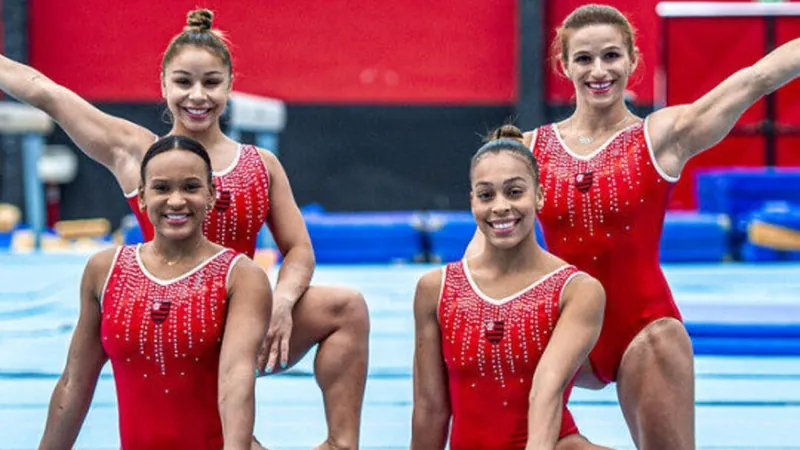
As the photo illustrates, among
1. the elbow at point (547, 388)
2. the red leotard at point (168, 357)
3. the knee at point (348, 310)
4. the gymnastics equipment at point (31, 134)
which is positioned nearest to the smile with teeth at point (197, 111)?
the red leotard at point (168, 357)

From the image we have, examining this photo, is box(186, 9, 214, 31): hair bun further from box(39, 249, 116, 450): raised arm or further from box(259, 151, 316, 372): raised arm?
box(39, 249, 116, 450): raised arm

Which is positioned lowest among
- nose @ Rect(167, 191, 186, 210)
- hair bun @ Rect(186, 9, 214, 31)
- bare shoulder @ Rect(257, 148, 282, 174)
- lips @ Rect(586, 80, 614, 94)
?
nose @ Rect(167, 191, 186, 210)

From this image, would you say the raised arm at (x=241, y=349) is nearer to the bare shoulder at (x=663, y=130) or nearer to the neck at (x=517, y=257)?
the neck at (x=517, y=257)

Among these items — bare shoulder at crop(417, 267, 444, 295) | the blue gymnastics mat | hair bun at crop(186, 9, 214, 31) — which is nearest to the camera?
bare shoulder at crop(417, 267, 444, 295)

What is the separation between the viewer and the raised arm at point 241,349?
8.61 ft

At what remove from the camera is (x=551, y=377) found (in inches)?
102

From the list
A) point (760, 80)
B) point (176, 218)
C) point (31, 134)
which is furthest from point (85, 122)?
point (31, 134)

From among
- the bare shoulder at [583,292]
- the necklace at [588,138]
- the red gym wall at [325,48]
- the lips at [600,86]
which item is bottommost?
the bare shoulder at [583,292]

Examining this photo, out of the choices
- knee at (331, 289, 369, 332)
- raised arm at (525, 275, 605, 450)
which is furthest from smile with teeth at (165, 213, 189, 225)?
raised arm at (525, 275, 605, 450)

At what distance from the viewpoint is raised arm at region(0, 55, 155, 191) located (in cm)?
306

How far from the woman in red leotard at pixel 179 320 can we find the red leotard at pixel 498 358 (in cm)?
47

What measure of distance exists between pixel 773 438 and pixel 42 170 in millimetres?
9456

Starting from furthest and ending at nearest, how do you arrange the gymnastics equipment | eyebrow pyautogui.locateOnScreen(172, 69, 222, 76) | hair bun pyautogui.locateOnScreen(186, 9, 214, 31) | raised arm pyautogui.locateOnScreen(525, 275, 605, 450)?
the gymnastics equipment, hair bun pyautogui.locateOnScreen(186, 9, 214, 31), eyebrow pyautogui.locateOnScreen(172, 69, 222, 76), raised arm pyautogui.locateOnScreen(525, 275, 605, 450)

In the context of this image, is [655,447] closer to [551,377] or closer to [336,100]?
[551,377]
